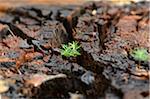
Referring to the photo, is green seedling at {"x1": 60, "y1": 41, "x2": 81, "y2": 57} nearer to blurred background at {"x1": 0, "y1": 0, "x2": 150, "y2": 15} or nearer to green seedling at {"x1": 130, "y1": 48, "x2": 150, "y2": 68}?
green seedling at {"x1": 130, "y1": 48, "x2": 150, "y2": 68}

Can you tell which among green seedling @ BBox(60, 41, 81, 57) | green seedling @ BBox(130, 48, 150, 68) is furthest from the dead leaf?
green seedling @ BBox(130, 48, 150, 68)

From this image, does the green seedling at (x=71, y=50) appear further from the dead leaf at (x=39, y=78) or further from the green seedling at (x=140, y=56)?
the green seedling at (x=140, y=56)

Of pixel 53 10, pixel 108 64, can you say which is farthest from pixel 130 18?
pixel 108 64

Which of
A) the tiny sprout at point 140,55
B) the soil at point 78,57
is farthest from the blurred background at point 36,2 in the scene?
the tiny sprout at point 140,55

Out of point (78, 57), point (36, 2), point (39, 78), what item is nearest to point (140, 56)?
point (78, 57)

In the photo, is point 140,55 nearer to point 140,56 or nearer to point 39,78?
point 140,56
